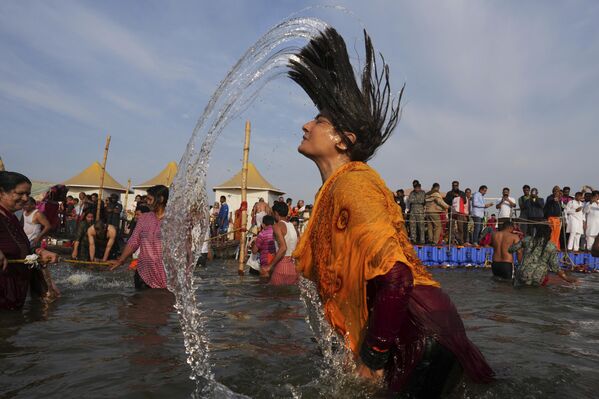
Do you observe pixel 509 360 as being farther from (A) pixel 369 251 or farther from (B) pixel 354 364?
(A) pixel 369 251

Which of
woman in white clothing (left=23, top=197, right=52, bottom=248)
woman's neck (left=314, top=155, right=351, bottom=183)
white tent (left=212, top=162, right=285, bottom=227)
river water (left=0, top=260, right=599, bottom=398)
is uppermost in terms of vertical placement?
white tent (left=212, top=162, right=285, bottom=227)

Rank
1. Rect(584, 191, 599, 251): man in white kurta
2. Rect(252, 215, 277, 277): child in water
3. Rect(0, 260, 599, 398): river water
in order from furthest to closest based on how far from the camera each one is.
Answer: Rect(584, 191, 599, 251): man in white kurta → Rect(252, 215, 277, 277): child in water → Rect(0, 260, 599, 398): river water

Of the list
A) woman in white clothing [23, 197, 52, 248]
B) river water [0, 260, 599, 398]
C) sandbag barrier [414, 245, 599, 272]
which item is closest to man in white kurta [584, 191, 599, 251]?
sandbag barrier [414, 245, 599, 272]

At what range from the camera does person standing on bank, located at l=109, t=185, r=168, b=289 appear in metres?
6.20

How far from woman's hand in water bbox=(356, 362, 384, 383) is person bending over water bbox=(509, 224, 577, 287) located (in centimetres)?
855

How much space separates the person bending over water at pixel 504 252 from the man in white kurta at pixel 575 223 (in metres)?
4.94

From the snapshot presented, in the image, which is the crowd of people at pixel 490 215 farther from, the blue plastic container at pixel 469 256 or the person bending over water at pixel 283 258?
the person bending over water at pixel 283 258

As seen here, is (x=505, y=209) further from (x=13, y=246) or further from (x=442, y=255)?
(x=13, y=246)

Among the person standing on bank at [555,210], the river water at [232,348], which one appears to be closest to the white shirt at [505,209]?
the person standing on bank at [555,210]

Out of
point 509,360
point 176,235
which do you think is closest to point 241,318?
point 176,235

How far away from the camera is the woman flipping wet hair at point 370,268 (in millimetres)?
2072

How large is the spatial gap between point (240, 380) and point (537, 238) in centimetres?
892

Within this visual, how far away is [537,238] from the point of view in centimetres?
998

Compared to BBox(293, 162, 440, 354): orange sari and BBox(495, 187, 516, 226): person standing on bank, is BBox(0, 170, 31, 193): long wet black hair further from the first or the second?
BBox(495, 187, 516, 226): person standing on bank
